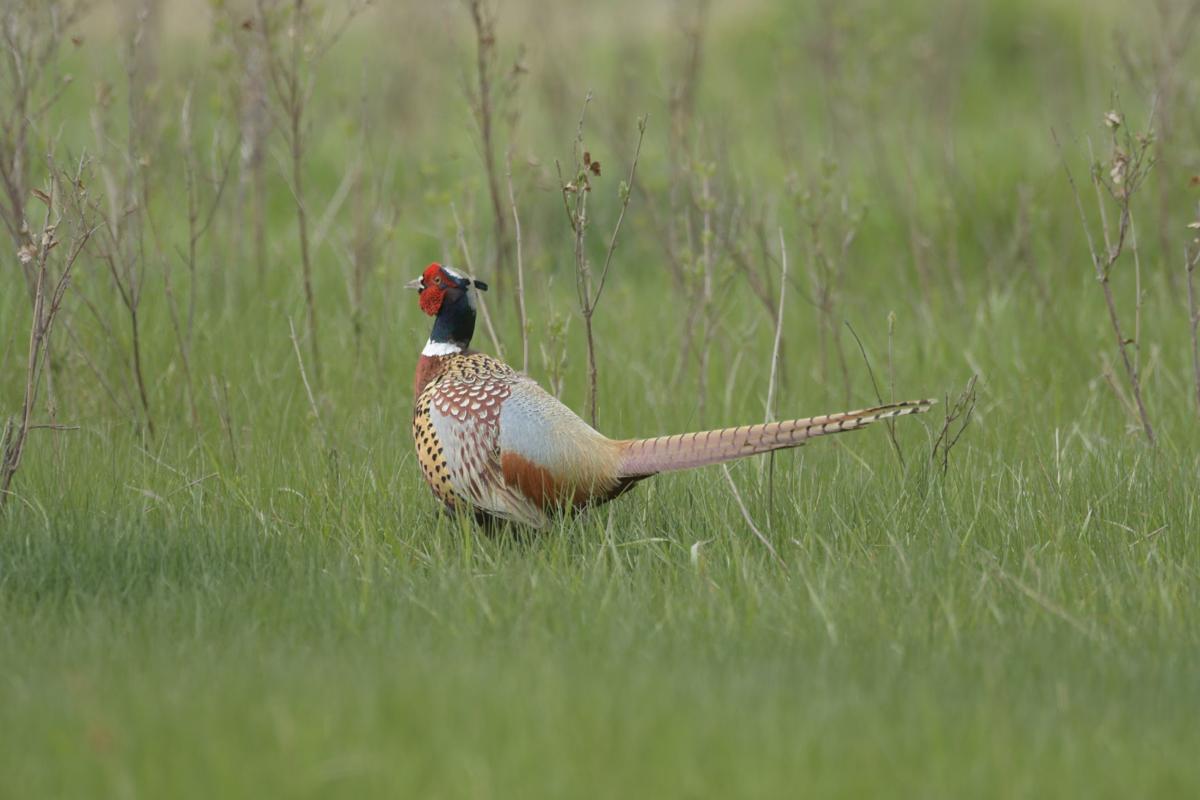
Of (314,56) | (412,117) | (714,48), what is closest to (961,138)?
(714,48)

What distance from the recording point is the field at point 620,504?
9.14 feet

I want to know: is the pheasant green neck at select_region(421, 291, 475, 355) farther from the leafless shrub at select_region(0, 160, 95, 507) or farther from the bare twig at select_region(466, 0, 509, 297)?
the bare twig at select_region(466, 0, 509, 297)

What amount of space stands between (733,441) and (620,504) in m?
0.71

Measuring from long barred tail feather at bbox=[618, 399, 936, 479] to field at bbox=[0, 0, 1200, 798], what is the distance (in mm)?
250

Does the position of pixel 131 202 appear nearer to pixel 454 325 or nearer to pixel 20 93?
pixel 20 93

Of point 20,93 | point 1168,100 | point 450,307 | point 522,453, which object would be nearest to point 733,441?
point 522,453

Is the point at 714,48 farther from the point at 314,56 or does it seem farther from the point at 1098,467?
the point at 1098,467

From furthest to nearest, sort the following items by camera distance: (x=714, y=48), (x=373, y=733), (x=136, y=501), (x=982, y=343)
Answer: (x=714, y=48), (x=982, y=343), (x=136, y=501), (x=373, y=733)

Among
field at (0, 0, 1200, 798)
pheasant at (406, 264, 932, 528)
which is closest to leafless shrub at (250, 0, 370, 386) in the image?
field at (0, 0, 1200, 798)

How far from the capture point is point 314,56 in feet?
19.0

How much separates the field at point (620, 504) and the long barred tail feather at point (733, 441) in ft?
0.82

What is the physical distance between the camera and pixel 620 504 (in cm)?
459

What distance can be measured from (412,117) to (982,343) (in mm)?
4602

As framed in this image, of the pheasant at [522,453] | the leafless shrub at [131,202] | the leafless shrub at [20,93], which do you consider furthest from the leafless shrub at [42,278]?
the pheasant at [522,453]
